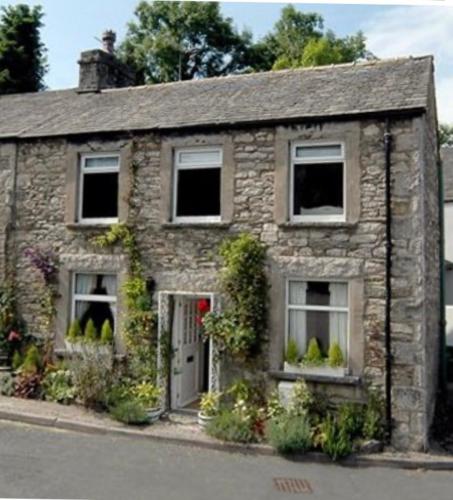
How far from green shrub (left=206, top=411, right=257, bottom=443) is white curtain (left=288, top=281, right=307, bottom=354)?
5.36 ft

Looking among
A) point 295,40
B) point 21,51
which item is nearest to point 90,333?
point 21,51

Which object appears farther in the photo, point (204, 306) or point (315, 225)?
point (204, 306)

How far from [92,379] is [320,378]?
4052 millimetres

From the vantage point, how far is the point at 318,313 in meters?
9.26

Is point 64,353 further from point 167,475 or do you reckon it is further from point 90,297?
point 167,475

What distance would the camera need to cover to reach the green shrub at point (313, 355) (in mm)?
8953

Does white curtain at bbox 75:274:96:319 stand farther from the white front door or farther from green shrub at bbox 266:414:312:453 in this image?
green shrub at bbox 266:414:312:453

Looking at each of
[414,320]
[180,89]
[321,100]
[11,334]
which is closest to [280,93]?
[321,100]

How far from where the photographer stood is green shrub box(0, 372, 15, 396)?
10406 millimetres

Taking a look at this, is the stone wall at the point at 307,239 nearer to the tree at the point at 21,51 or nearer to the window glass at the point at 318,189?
the window glass at the point at 318,189

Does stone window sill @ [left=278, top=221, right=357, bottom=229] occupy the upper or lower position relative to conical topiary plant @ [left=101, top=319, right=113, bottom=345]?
upper

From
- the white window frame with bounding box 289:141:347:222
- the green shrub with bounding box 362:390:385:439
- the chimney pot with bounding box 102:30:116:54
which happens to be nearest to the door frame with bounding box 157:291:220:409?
the white window frame with bounding box 289:141:347:222

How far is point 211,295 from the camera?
9.62 metres

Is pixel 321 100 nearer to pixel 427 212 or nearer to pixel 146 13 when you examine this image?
pixel 427 212
